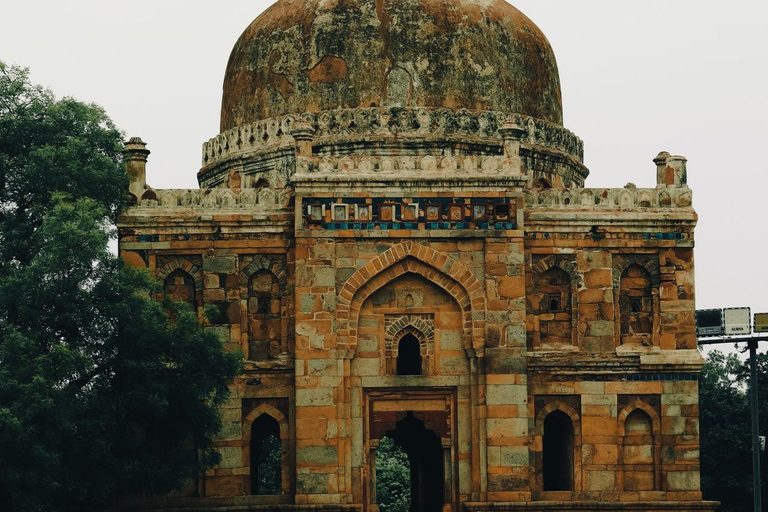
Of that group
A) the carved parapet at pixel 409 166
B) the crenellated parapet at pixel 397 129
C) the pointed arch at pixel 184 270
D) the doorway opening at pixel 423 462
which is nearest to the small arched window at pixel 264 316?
the pointed arch at pixel 184 270

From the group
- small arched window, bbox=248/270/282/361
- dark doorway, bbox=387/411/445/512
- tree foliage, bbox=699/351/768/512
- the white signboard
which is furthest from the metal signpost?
small arched window, bbox=248/270/282/361

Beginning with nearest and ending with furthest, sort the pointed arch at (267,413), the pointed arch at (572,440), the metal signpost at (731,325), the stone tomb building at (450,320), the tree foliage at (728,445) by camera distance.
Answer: the stone tomb building at (450,320)
the pointed arch at (267,413)
the pointed arch at (572,440)
the metal signpost at (731,325)
the tree foliage at (728,445)

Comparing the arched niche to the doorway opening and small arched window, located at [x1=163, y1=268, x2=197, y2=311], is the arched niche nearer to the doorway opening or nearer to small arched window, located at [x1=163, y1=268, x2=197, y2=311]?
small arched window, located at [x1=163, y1=268, x2=197, y2=311]

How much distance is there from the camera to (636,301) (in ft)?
90.8

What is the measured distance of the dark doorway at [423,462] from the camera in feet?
101

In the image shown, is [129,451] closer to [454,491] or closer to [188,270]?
[188,270]

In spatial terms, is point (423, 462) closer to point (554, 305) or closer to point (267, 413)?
point (554, 305)

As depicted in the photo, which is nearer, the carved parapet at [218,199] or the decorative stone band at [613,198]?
the carved parapet at [218,199]

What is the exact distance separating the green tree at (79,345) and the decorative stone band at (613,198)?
5.86 meters

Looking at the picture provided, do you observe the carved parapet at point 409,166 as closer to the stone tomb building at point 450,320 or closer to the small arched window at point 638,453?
the stone tomb building at point 450,320

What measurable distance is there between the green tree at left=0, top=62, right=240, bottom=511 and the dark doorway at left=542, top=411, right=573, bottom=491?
18.3 ft

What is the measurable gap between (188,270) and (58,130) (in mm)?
3105

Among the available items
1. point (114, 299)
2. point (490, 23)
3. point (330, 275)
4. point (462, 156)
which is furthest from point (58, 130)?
point (490, 23)

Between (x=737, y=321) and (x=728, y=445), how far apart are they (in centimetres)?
593
